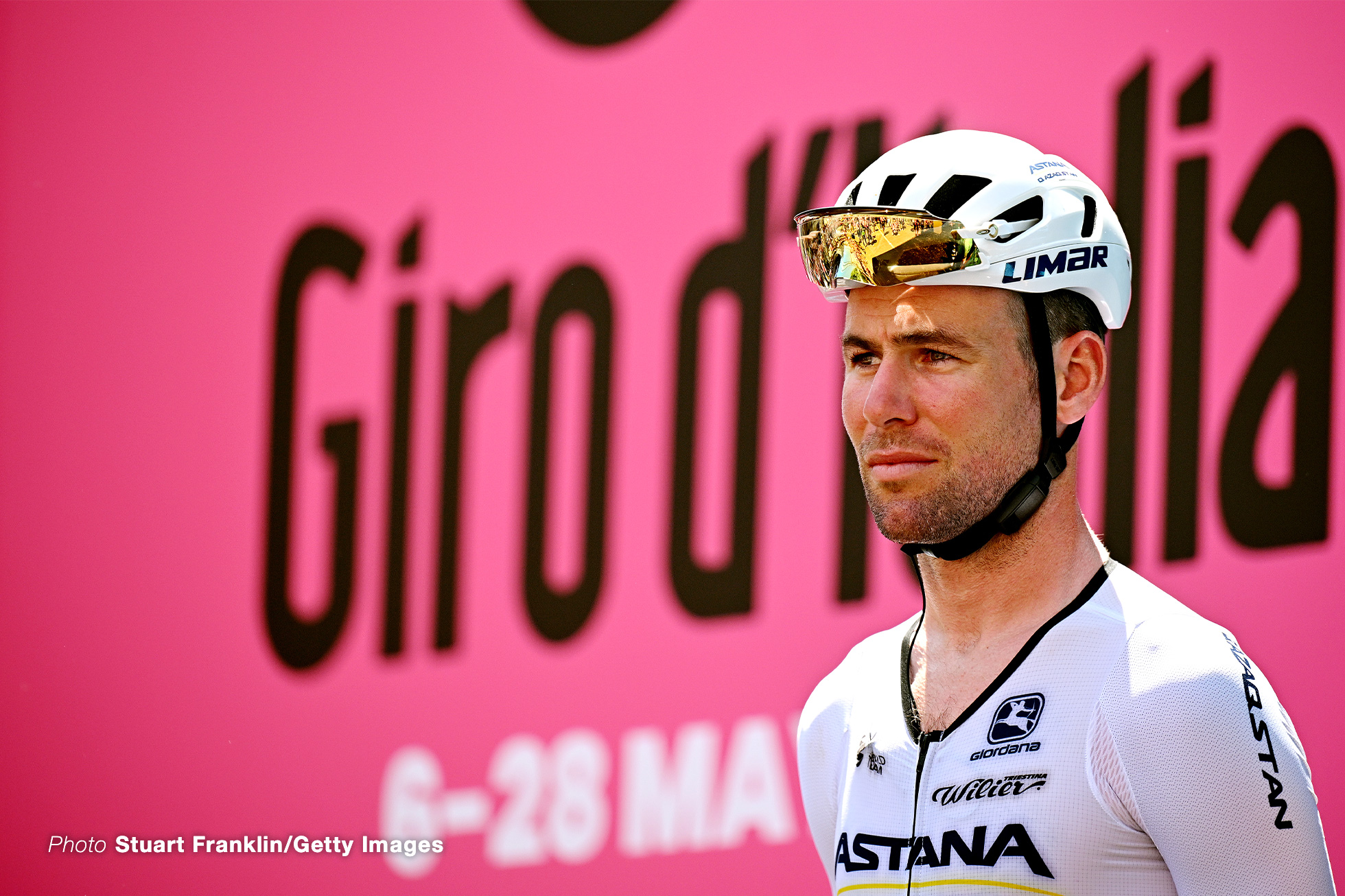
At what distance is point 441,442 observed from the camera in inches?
173

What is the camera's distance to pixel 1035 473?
205 centimetres

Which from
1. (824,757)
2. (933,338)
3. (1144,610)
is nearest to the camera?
(1144,610)

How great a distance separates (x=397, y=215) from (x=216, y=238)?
2.09ft

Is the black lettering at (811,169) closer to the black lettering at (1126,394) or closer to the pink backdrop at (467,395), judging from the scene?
the pink backdrop at (467,395)

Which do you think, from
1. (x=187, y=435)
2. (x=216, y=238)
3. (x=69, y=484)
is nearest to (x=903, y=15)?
(x=216, y=238)

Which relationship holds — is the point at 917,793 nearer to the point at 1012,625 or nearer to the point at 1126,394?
the point at 1012,625

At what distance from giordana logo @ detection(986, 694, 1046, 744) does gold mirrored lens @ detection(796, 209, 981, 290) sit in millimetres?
632

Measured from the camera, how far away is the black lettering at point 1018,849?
1829 mm

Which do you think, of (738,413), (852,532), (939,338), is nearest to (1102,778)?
(939,338)

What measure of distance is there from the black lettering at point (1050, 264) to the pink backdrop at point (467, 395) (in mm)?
1661

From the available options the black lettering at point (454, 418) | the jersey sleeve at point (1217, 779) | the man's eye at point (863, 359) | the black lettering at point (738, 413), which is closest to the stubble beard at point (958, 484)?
the man's eye at point (863, 359)

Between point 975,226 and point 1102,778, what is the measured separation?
80 cm

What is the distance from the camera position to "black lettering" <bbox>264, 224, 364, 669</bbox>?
440 cm

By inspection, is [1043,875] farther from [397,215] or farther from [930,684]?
[397,215]
